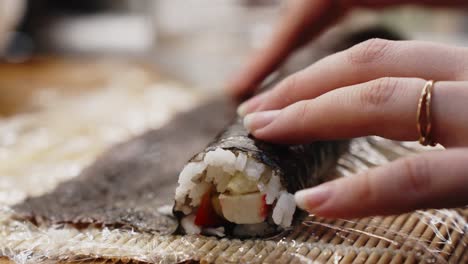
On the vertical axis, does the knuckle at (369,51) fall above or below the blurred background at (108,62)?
above

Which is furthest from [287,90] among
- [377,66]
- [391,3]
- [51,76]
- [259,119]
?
[51,76]

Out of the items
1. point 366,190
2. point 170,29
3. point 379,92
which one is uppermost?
point 379,92

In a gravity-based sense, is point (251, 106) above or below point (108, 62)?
above

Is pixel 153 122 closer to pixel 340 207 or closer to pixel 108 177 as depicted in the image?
pixel 108 177

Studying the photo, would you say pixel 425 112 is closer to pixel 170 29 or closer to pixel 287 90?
pixel 287 90

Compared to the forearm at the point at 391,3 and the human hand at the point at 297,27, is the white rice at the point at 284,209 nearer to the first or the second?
the human hand at the point at 297,27

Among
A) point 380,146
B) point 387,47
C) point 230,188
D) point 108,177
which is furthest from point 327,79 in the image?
point 108,177

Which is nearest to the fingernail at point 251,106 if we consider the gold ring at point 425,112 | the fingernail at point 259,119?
the fingernail at point 259,119
